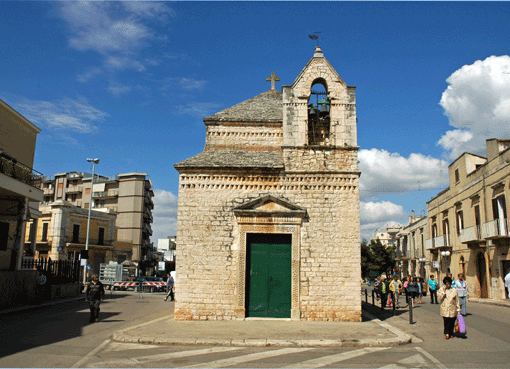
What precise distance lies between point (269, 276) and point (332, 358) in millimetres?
5654

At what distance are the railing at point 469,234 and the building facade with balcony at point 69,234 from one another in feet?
121

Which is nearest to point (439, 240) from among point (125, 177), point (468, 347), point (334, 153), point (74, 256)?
point (334, 153)

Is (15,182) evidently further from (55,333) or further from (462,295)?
(462,295)

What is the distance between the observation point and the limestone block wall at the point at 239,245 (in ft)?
46.0

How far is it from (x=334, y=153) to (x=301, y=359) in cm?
809

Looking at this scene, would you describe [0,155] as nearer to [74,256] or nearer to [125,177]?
[74,256]

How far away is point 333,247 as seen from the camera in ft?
46.8

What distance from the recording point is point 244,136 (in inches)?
671

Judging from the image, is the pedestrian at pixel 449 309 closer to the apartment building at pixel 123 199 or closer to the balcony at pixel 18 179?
the balcony at pixel 18 179

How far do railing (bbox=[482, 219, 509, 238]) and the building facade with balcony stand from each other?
38314 mm

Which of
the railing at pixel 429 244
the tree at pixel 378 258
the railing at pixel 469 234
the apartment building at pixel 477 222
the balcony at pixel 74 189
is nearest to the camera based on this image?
the apartment building at pixel 477 222

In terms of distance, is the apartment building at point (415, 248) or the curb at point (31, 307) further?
the apartment building at point (415, 248)

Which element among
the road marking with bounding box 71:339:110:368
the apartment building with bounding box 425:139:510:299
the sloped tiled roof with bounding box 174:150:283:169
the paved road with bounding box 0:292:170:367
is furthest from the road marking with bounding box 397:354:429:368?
the apartment building with bounding box 425:139:510:299

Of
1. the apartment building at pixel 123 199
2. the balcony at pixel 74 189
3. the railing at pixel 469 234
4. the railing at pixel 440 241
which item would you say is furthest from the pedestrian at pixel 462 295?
the balcony at pixel 74 189
